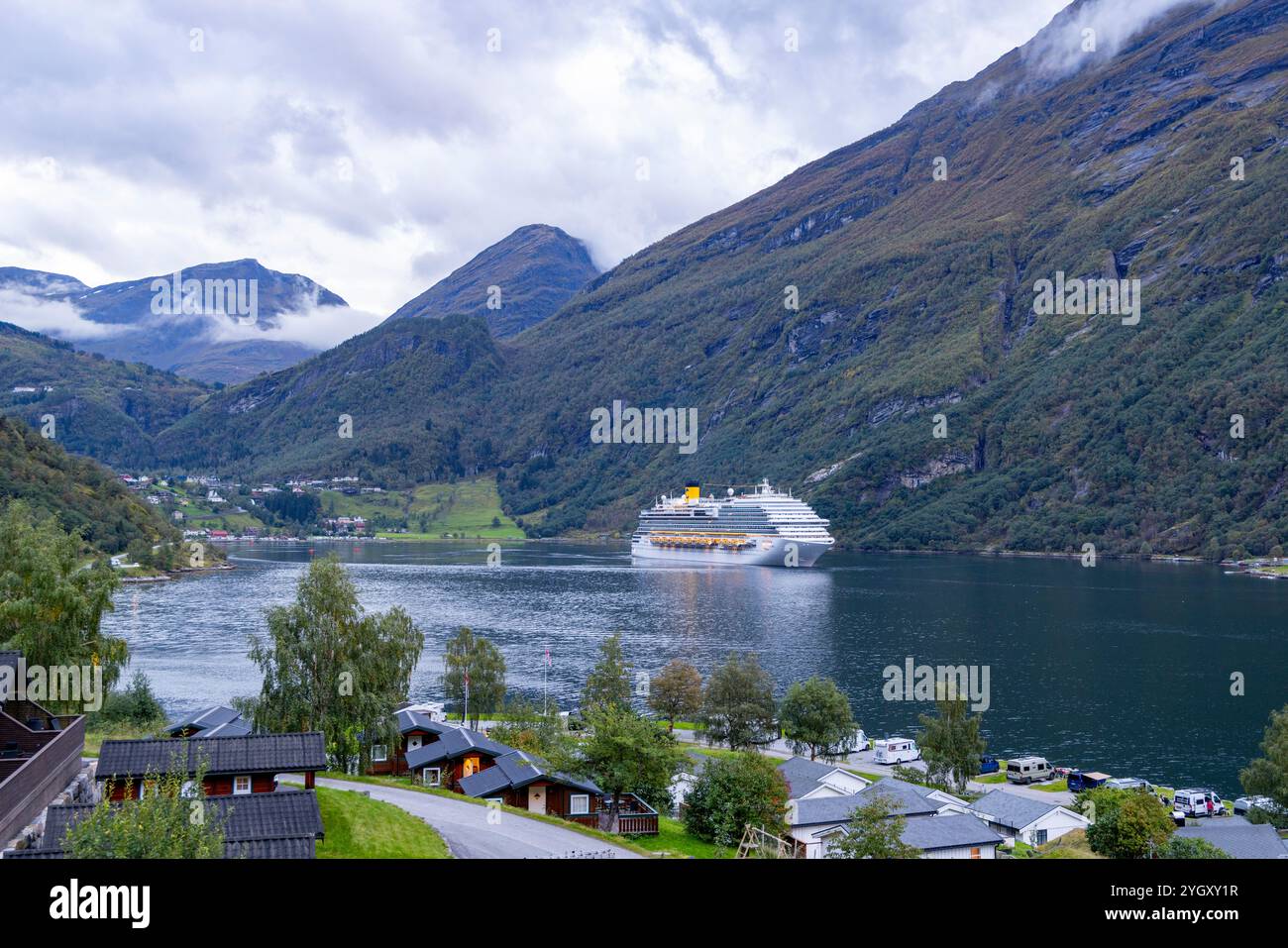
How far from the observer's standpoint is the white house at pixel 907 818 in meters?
29.1

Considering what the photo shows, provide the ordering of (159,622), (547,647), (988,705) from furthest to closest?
1. (159,622)
2. (547,647)
3. (988,705)

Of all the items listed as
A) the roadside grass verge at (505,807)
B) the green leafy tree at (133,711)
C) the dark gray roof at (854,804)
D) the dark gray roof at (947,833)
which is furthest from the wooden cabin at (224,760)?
the green leafy tree at (133,711)

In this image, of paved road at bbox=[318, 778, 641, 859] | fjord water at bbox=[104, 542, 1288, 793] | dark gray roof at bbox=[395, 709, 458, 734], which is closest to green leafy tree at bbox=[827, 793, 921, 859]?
paved road at bbox=[318, 778, 641, 859]

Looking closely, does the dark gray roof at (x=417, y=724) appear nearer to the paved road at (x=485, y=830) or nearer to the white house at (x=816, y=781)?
the paved road at (x=485, y=830)

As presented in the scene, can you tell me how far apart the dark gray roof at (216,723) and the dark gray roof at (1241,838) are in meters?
30.9

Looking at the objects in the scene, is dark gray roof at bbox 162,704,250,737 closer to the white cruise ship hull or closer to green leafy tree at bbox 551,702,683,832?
green leafy tree at bbox 551,702,683,832

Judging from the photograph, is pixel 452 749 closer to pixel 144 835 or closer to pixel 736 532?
pixel 144 835

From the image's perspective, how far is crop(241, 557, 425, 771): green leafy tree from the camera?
35281mm

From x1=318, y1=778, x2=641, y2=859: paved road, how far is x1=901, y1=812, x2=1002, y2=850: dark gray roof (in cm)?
954

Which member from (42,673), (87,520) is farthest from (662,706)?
(87,520)

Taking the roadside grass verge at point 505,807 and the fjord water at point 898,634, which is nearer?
the roadside grass verge at point 505,807

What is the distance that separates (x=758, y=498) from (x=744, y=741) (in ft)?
413

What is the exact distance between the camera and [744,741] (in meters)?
46.6
